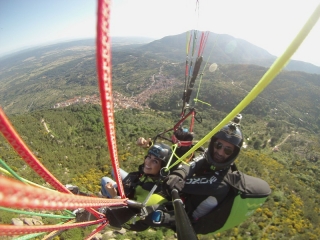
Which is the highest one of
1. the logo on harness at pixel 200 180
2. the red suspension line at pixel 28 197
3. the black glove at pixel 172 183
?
the red suspension line at pixel 28 197

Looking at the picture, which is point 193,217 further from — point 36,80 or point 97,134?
point 36,80

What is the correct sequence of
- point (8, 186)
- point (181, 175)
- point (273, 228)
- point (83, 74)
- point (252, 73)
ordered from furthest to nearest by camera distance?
point (83, 74)
point (252, 73)
point (273, 228)
point (181, 175)
point (8, 186)

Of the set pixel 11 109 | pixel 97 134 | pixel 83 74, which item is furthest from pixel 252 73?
pixel 11 109

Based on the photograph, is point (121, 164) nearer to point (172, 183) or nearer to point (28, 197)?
point (172, 183)

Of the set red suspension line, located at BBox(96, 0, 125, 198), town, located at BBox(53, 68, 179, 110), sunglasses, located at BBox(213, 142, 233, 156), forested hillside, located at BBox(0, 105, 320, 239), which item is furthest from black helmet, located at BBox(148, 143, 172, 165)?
town, located at BBox(53, 68, 179, 110)

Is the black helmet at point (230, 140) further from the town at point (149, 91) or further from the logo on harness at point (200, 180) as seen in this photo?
the town at point (149, 91)

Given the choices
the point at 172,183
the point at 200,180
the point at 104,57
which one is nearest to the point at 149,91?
the point at 200,180

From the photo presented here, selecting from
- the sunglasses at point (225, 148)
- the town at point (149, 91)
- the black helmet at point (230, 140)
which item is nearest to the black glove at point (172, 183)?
the black helmet at point (230, 140)

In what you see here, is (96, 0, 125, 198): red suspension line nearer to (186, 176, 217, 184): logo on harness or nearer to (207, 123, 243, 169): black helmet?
(186, 176, 217, 184): logo on harness
